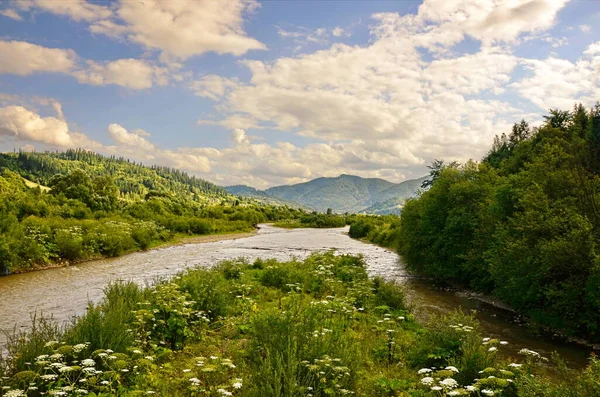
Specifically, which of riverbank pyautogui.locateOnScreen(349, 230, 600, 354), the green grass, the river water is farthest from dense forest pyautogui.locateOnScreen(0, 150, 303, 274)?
riverbank pyautogui.locateOnScreen(349, 230, 600, 354)

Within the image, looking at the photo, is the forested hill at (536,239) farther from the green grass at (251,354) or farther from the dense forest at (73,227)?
the dense forest at (73,227)

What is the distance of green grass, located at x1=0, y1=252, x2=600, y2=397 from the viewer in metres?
7.18

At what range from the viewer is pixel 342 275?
24500 mm

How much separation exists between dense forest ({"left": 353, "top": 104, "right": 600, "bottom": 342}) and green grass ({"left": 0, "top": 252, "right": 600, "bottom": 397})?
6.12 m

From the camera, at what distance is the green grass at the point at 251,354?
283 inches

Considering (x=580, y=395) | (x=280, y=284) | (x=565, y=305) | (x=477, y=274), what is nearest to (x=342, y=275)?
(x=280, y=284)

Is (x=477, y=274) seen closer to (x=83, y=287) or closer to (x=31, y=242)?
(x=83, y=287)

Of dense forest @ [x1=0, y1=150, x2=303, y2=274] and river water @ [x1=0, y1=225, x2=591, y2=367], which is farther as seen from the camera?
dense forest @ [x1=0, y1=150, x2=303, y2=274]

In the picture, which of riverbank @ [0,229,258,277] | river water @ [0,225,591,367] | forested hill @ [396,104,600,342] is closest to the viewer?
river water @ [0,225,591,367]

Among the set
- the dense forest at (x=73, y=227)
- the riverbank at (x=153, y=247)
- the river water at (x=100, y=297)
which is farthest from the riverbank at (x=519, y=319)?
the dense forest at (x=73, y=227)

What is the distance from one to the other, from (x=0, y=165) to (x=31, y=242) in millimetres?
198047

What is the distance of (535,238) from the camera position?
18.0m

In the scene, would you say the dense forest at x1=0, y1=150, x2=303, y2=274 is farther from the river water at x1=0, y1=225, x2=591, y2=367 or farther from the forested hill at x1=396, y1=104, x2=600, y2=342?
the forested hill at x1=396, y1=104, x2=600, y2=342

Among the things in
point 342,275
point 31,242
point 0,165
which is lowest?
point 342,275
